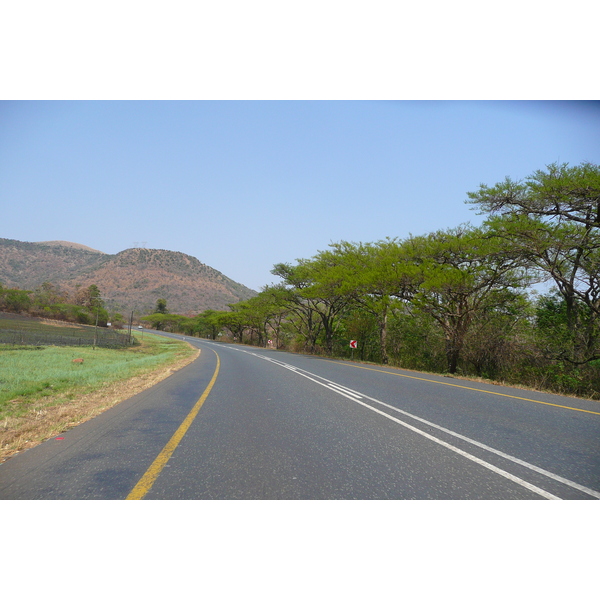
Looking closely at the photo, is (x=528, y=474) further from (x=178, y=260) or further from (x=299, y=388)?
(x=178, y=260)

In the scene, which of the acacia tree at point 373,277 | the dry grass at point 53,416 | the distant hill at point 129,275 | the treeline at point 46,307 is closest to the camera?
the dry grass at point 53,416

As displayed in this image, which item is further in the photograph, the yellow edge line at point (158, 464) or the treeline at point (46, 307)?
the treeline at point (46, 307)

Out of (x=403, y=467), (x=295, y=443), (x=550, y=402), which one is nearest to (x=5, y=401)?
(x=295, y=443)

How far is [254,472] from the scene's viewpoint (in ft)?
12.4

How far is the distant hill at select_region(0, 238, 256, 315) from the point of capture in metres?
116

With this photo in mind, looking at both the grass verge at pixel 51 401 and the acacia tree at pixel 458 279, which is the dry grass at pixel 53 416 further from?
the acacia tree at pixel 458 279

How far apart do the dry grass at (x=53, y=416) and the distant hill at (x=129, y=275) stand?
113 meters

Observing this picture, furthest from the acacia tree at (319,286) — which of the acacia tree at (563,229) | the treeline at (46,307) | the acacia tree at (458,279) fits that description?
the treeline at (46,307)

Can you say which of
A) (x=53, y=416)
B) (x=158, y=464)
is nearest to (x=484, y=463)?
(x=158, y=464)

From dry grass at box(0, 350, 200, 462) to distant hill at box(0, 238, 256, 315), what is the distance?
11274cm

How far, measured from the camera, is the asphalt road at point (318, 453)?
3350 millimetres

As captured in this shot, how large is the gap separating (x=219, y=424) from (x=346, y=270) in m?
25.5

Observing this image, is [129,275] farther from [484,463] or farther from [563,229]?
[484,463]

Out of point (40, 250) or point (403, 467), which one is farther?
point (40, 250)
